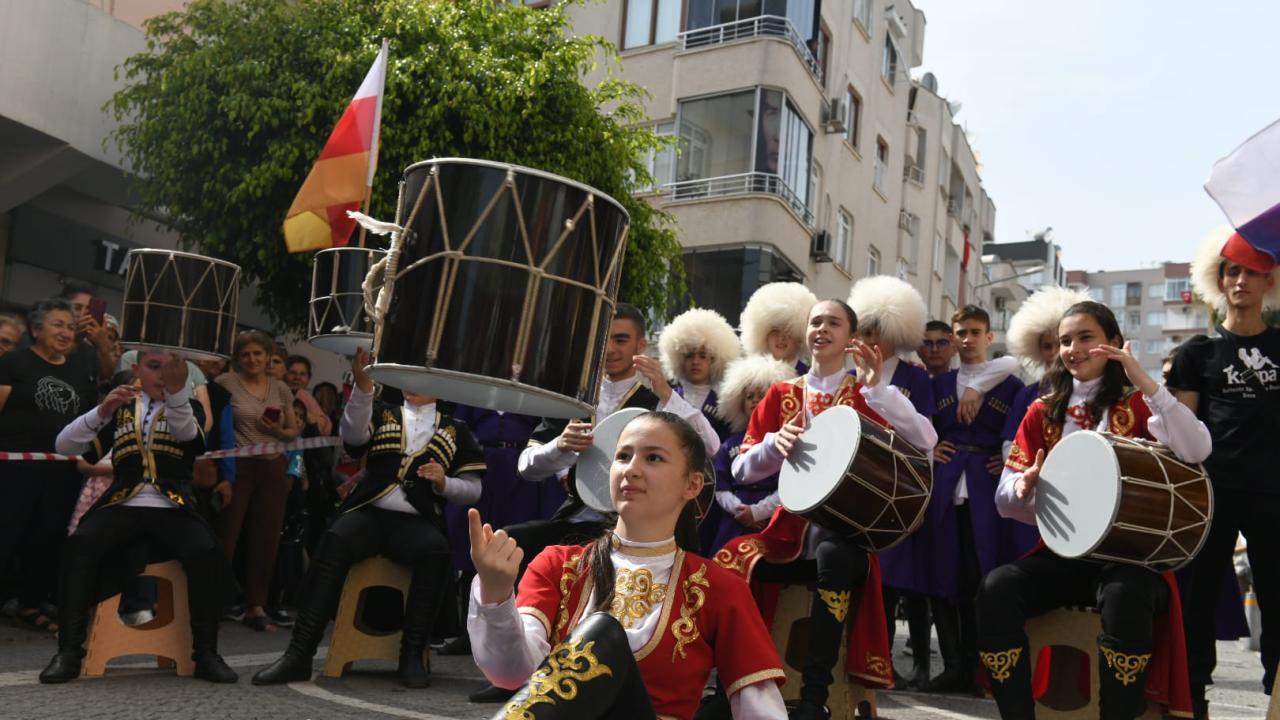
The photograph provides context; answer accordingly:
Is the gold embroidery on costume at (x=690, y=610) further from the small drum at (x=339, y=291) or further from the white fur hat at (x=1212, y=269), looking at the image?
the small drum at (x=339, y=291)

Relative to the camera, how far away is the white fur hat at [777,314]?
7.61 m

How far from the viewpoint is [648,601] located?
12.2 feet

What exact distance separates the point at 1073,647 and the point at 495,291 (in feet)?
10.5

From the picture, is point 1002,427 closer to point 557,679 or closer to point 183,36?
point 557,679

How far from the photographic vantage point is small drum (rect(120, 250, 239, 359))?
7.95m

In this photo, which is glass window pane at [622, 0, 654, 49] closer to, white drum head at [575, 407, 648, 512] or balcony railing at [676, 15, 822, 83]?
balcony railing at [676, 15, 822, 83]

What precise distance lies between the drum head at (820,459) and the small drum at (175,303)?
406 cm

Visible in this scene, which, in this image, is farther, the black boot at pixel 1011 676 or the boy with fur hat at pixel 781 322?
the boy with fur hat at pixel 781 322

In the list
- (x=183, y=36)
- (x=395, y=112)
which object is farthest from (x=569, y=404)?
(x=183, y=36)

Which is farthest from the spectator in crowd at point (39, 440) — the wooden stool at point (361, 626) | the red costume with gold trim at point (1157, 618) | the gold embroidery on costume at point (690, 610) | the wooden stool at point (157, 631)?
the red costume with gold trim at point (1157, 618)

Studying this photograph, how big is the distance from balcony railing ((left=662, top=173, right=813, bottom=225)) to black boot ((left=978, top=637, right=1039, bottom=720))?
1872 centimetres

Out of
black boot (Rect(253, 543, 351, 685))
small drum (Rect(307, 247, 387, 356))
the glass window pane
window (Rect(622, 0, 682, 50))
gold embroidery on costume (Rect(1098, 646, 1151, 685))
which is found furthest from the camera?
the glass window pane

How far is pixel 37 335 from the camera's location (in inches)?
310

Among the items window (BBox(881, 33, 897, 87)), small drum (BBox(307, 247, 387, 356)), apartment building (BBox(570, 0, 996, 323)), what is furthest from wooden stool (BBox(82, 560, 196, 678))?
window (BBox(881, 33, 897, 87))
